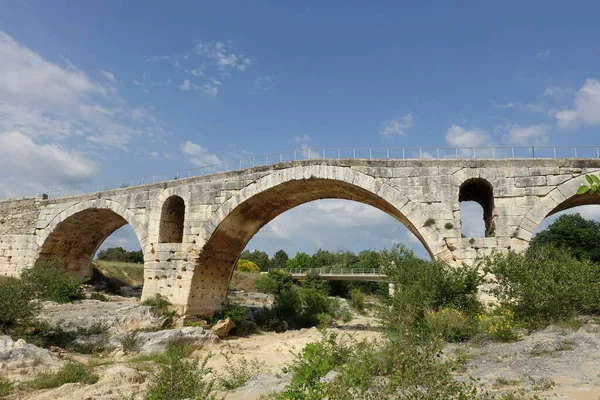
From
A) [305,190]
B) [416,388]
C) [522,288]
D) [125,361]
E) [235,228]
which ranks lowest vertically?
[125,361]

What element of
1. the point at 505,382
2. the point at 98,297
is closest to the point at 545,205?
the point at 505,382

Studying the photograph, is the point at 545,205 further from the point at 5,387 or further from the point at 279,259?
the point at 279,259

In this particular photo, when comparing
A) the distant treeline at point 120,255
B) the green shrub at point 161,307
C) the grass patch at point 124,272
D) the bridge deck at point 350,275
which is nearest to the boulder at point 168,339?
the green shrub at point 161,307

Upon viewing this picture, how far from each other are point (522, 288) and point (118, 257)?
135 feet

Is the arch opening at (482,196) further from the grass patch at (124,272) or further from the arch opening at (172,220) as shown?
the grass patch at (124,272)

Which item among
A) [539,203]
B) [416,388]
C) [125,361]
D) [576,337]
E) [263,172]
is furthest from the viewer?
[263,172]

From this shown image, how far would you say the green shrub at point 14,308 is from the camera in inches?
420

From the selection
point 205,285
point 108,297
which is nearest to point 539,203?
point 205,285

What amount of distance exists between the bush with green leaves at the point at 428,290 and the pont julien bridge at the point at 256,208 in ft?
4.62

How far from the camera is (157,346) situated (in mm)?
12117

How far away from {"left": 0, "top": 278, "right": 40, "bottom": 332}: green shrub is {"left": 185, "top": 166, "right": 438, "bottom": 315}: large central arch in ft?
16.6

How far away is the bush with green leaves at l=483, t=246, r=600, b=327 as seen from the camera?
877 cm

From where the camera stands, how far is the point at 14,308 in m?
10.7

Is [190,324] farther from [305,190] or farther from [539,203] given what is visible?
[539,203]
